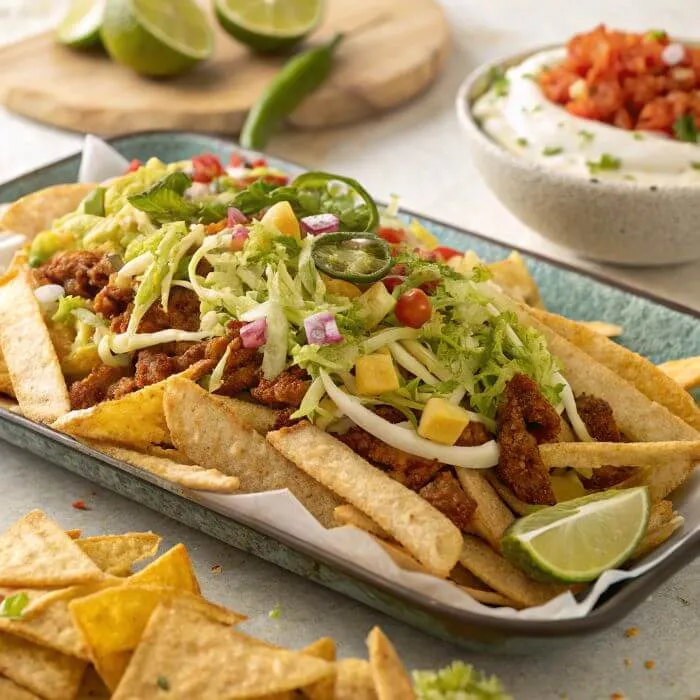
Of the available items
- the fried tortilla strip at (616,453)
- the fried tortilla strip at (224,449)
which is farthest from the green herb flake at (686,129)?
the fried tortilla strip at (224,449)

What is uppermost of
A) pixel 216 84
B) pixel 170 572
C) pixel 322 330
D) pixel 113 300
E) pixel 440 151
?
pixel 322 330

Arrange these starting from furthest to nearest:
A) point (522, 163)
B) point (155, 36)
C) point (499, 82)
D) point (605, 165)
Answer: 1. point (155, 36)
2. point (499, 82)
3. point (522, 163)
4. point (605, 165)

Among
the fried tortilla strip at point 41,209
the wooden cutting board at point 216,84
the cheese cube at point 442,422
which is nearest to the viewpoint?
the cheese cube at point 442,422

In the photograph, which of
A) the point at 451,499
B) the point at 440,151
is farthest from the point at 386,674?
the point at 440,151

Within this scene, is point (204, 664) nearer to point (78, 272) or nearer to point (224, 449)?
point (224, 449)

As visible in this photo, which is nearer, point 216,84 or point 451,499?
point 451,499

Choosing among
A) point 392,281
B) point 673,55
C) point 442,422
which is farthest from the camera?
point 673,55

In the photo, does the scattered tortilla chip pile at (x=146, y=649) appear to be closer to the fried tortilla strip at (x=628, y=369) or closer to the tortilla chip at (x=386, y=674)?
the tortilla chip at (x=386, y=674)

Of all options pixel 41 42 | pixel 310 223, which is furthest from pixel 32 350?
pixel 41 42
